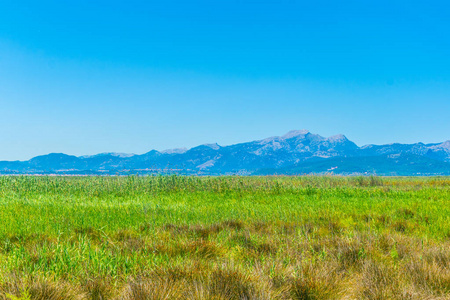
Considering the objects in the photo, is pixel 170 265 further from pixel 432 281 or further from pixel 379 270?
pixel 432 281

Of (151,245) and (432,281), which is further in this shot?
(151,245)

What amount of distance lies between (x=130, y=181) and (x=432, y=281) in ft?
70.8

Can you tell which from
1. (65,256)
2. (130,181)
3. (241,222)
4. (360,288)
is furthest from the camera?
(130,181)

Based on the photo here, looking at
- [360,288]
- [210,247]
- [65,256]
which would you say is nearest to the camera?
[360,288]

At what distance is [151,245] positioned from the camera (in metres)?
5.20

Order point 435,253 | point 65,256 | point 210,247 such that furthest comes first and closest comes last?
1. point 210,247
2. point 435,253
3. point 65,256

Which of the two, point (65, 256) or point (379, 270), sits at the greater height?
point (65, 256)

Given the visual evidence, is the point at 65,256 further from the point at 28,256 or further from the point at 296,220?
the point at 296,220

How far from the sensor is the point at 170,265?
388 centimetres

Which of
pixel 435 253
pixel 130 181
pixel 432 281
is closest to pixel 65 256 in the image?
pixel 432 281

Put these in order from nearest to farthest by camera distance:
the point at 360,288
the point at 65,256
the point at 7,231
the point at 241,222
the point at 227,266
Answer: the point at 360,288 → the point at 227,266 → the point at 65,256 → the point at 7,231 → the point at 241,222

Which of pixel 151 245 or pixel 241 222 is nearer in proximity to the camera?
pixel 151 245

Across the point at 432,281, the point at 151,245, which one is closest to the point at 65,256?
the point at 151,245

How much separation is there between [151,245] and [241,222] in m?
3.27
